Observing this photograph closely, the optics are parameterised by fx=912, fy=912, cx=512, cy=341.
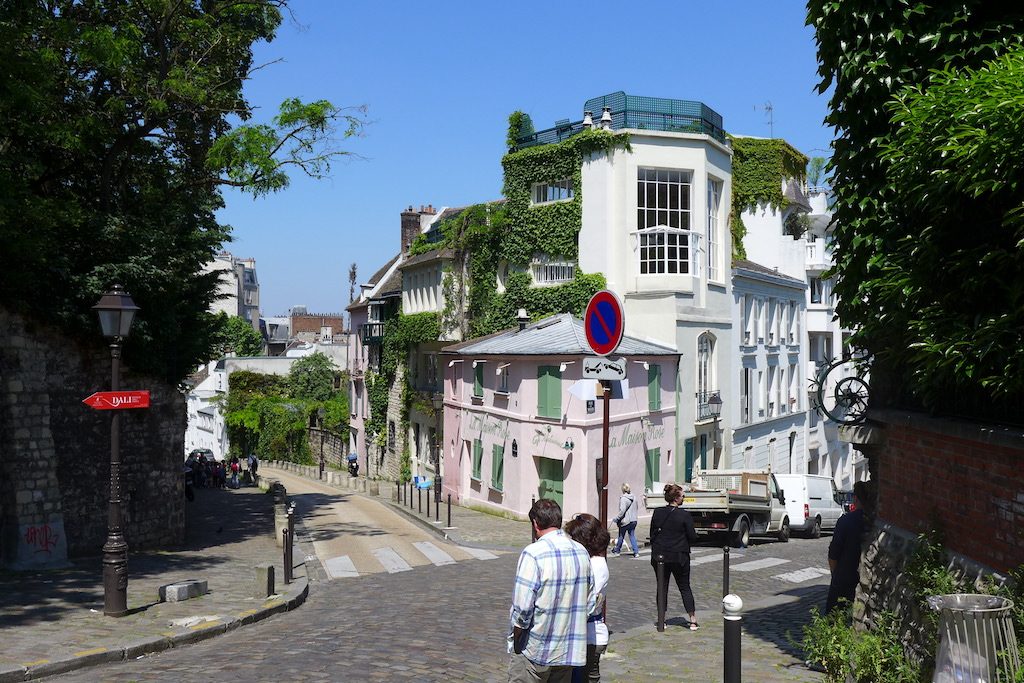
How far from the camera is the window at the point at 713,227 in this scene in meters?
31.7

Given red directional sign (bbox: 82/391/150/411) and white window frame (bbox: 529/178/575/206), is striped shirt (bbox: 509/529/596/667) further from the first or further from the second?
white window frame (bbox: 529/178/575/206)

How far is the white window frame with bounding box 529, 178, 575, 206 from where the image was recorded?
32.1 m

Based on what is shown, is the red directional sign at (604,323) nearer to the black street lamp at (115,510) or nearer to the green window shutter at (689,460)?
the black street lamp at (115,510)

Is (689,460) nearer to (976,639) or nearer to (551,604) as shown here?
(976,639)

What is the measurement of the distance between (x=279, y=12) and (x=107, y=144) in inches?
226

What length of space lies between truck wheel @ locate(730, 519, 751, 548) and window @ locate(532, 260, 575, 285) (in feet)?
41.2

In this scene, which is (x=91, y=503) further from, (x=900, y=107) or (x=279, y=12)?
(x=900, y=107)

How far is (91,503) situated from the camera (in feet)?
59.1

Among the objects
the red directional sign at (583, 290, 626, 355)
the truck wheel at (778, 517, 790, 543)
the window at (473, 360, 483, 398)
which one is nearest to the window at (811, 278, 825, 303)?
the window at (473, 360, 483, 398)

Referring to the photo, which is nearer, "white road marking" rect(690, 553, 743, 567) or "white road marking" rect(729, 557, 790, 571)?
"white road marking" rect(729, 557, 790, 571)

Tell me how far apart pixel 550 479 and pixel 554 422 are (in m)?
1.79

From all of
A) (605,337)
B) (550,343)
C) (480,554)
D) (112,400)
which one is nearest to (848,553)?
(605,337)

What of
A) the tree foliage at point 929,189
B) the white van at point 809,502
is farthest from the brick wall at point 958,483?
the white van at point 809,502

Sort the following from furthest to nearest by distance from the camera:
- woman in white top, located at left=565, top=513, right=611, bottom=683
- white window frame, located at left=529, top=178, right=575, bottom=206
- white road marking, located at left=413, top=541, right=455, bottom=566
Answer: white window frame, located at left=529, top=178, right=575, bottom=206 < white road marking, located at left=413, top=541, right=455, bottom=566 < woman in white top, located at left=565, top=513, right=611, bottom=683
